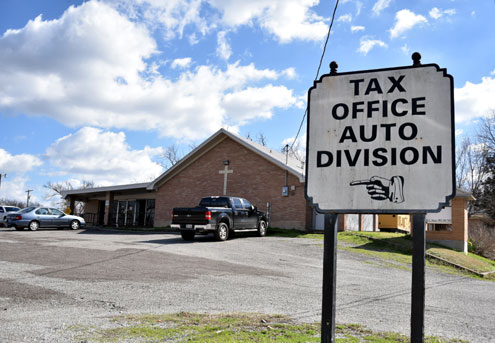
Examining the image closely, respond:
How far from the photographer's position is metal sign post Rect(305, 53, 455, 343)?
10.4ft

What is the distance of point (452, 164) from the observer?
3.09 metres

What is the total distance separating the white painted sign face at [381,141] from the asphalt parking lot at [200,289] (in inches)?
140

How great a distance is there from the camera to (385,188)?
3283mm

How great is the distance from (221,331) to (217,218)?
1320 centimetres

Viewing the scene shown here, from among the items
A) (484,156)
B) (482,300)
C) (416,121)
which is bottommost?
(482,300)

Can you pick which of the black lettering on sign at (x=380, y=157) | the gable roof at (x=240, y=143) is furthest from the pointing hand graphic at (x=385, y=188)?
the gable roof at (x=240, y=143)

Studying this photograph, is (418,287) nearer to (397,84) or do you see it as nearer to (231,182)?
(397,84)

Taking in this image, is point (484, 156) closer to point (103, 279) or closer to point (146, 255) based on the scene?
point (146, 255)

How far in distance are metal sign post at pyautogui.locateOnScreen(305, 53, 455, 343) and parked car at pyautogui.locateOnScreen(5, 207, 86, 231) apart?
25582 mm

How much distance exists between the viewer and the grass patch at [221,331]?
16.7 feet

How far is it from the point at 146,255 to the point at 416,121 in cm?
1135

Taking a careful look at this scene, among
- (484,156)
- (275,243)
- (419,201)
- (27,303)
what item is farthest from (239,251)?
(484,156)

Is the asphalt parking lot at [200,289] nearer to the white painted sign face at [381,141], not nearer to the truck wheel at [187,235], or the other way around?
the truck wheel at [187,235]

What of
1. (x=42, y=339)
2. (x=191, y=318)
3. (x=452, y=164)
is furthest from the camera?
(x=191, y=318)
